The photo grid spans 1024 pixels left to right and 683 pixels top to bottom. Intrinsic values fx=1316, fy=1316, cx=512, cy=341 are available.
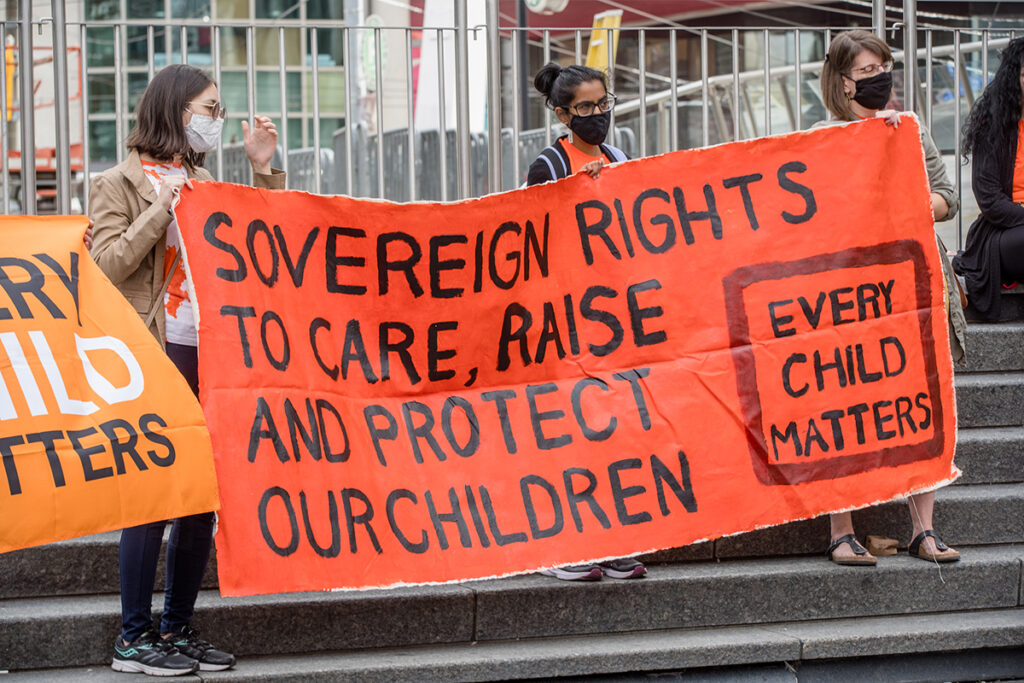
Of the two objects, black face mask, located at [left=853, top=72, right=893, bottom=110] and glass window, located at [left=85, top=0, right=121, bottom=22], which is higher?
glass window, located at [left=85, top=0, right=121, bottom=22]

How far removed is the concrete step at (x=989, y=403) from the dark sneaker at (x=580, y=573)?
196 centimetres

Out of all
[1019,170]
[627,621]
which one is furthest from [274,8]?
[627,621]

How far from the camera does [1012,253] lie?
588 centimetres

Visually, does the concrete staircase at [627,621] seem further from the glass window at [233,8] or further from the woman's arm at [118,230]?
the glass window at [233,8]

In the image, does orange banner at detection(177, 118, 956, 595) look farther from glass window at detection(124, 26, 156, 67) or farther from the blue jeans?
glass window at detection(124, 26, 156, 67)

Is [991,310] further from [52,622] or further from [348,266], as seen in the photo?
[52,622]

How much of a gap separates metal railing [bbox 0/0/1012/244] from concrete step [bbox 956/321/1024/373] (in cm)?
113

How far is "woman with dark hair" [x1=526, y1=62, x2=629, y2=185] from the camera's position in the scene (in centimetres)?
461

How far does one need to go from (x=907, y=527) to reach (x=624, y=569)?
1.21m

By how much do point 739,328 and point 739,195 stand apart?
0.46 meters

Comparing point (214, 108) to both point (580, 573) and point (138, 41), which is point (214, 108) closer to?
point (580, 573)

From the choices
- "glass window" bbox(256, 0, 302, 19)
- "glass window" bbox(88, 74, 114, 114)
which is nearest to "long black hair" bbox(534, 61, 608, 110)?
"glass window" bbox(88, 74, 114, 114)

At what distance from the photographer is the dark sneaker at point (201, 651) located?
12.8ft

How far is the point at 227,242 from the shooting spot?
13.0 feet
